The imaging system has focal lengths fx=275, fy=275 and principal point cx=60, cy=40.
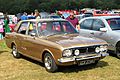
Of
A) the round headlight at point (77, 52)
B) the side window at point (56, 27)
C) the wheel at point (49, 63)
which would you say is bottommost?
the wheel at point (49, 63)

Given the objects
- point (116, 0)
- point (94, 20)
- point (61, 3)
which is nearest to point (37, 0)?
point (61, 3)

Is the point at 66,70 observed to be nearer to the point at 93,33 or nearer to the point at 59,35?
the point at 59,35

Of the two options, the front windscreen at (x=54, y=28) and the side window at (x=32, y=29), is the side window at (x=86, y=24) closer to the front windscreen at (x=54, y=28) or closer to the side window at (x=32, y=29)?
the front windscreen at (x=54, y=28)

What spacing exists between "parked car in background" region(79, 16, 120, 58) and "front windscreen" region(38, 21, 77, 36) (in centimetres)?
154

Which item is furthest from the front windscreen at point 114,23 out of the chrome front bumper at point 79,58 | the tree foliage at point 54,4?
the tree foliage at point 54,4

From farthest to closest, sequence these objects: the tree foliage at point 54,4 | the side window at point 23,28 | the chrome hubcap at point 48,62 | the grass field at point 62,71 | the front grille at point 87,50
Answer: the tree foliage at point 54,4, the side window at point 23,28, the chrome hubcap at point 48,62, the front grille at point 87,50, the grass field at point 62,71

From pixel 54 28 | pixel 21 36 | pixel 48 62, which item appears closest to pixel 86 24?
pixel 54 28

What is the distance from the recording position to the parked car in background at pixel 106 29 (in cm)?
953

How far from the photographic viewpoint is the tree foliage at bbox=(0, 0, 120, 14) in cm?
9288

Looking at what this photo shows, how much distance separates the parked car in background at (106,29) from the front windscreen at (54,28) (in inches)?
60.5

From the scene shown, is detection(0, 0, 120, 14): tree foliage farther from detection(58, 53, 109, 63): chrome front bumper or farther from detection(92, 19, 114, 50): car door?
detection(58, 53, 109, 63): chrome front bumper

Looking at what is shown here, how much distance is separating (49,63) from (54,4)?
306 ft

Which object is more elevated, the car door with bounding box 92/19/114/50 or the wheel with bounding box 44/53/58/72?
the car door with bounding box 92/19/114/50

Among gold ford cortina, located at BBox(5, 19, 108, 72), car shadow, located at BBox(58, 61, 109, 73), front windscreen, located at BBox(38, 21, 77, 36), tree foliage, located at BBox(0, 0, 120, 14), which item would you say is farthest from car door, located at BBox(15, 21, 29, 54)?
tree foliage, located at BBox(0, 0, 120, 14)
